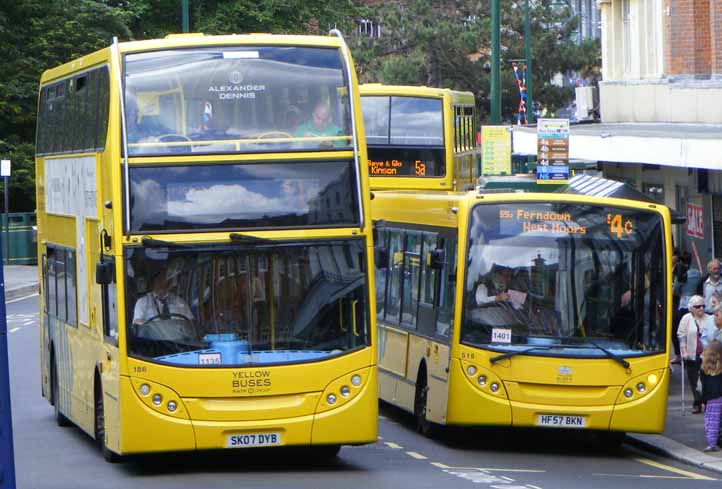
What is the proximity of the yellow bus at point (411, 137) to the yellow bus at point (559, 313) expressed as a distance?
10.5 meters

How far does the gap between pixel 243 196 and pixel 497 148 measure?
13.9 meters

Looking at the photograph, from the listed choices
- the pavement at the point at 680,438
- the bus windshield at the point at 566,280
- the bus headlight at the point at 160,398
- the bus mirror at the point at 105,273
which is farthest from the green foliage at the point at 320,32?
the bus headlight at the point at 160,398

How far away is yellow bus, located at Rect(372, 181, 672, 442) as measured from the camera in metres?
17.6

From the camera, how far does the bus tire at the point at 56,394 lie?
2039 cm

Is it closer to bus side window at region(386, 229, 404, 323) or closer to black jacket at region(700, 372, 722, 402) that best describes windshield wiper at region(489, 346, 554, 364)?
black jacket at region(700, 372, 722, 402)

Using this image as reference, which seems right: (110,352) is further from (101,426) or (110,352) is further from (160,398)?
(101,426)

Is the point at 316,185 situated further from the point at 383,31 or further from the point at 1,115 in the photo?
the point at 383,31

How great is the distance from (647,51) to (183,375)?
75.0ft

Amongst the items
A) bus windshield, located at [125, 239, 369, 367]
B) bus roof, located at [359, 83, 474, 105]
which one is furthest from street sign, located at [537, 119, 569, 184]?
bus windshield, located at [125, 239, 369, 367]

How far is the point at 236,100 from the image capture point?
15.1m

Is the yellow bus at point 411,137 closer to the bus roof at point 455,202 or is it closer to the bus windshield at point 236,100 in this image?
the bus roof at point 455,202

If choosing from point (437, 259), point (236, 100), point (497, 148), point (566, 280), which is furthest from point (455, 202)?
point (497, 148)

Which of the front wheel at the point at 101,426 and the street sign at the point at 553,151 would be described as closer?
the front wheel at the point at 101,426

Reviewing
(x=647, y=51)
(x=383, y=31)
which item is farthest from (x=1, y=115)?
(x=647, y=51)
